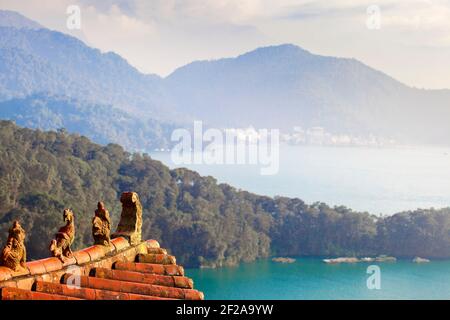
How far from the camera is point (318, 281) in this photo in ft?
103

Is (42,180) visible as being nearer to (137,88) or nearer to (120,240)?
(120,240)

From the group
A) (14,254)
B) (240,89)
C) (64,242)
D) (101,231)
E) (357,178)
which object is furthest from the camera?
(240,89)

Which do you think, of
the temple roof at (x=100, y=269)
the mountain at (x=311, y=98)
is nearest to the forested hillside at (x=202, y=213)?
the temple roof at (x=100, y=269)

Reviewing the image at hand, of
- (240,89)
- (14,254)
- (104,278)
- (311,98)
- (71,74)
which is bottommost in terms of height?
(104,278)

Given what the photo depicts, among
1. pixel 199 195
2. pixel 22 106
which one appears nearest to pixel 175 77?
pixel 22 106

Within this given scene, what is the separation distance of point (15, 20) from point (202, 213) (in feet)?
455

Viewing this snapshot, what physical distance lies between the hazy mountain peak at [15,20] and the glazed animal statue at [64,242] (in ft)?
515

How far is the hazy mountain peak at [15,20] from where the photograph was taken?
158m

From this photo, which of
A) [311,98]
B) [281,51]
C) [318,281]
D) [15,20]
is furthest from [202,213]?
[15,20]

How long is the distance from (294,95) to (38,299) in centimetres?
12356

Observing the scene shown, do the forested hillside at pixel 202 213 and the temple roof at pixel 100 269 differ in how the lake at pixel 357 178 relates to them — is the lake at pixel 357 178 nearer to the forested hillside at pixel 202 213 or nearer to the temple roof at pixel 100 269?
the forested hillside at pixel 202 213

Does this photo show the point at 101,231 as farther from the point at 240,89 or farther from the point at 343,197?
the point at 240,89

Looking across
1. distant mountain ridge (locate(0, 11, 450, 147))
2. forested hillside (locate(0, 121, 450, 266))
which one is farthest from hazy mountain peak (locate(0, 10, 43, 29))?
forested hillside (locate(0, 121, 450, 266))
